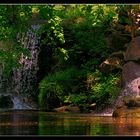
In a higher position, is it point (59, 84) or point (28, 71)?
point (28, 71)

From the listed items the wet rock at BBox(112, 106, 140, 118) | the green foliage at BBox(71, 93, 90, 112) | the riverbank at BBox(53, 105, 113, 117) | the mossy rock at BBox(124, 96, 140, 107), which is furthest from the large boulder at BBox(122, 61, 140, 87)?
the wet rock at BBox(112, 106, 140, 118)

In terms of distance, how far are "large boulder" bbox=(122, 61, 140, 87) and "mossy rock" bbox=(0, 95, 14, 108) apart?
612 cm

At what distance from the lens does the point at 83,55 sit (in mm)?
23234

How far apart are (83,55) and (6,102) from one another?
3.97 metres

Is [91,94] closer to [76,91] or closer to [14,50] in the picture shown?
[76,91]

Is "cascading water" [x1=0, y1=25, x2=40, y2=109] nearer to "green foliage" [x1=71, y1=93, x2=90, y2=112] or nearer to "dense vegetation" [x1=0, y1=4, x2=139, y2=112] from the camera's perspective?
"dense vegetation" [x1=0, y1=4, x2=139, y2=112]

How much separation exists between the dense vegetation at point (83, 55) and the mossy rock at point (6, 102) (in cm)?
131

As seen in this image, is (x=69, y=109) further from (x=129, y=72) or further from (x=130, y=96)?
(x=130, y=96)

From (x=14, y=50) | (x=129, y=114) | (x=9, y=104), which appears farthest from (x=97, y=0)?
(x=9, y=104)

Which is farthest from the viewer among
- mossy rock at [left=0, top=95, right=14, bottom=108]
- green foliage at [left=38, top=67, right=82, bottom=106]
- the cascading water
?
the cascading water

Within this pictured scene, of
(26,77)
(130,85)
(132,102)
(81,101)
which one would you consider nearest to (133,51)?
(130,85)

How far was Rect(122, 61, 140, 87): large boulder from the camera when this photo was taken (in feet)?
60.8

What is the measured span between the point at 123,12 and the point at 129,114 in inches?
296

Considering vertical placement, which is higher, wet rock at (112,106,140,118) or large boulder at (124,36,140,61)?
large boulder at (124,36,140,61)
